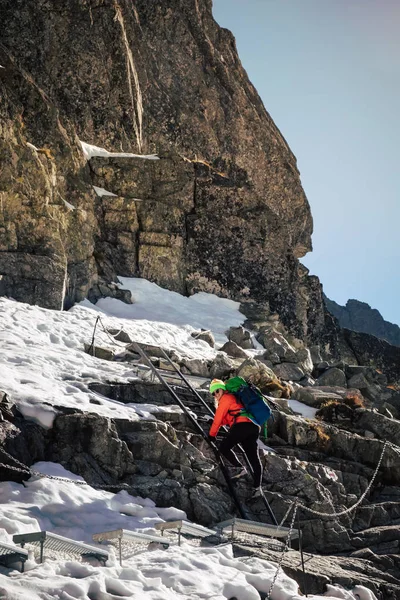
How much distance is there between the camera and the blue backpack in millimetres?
12445

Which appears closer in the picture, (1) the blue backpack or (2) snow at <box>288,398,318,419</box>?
(1) the blue backpack

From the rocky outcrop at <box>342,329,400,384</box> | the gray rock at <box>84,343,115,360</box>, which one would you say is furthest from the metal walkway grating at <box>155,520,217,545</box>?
the rocky outcrop at <box>342,329,400,384</box>

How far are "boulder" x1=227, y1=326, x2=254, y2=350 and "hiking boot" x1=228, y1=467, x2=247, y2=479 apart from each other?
637 inches

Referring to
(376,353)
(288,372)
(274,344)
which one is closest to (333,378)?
(288,372)

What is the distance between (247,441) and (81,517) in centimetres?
352

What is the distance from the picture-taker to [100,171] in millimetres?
37281

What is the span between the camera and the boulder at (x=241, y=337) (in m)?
30.5

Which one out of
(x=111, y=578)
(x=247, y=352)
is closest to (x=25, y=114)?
(x=247, y=352)

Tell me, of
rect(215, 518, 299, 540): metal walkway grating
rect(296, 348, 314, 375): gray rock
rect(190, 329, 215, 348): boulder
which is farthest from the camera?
rect(296, 348, 314, 375): gray rock

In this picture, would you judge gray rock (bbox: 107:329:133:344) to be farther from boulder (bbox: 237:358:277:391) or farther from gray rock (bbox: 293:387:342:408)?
gray rock (bbox: 293:387:342:408)

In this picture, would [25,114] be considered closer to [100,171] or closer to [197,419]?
[100,171]

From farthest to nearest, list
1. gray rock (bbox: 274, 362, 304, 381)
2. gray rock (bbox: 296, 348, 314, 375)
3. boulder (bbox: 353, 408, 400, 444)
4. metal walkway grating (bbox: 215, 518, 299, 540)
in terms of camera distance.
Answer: gray rock (bbox: 296, 348, 314, 375)
gray rock (bbox: 274, 362, 304, 381)
boulder (bbox: 353, 408, 400, 444)
metal walkway grating (bbox: 215, 518, 299, 540)

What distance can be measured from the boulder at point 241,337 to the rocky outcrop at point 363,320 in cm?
6746

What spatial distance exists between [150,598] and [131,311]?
2364cm
